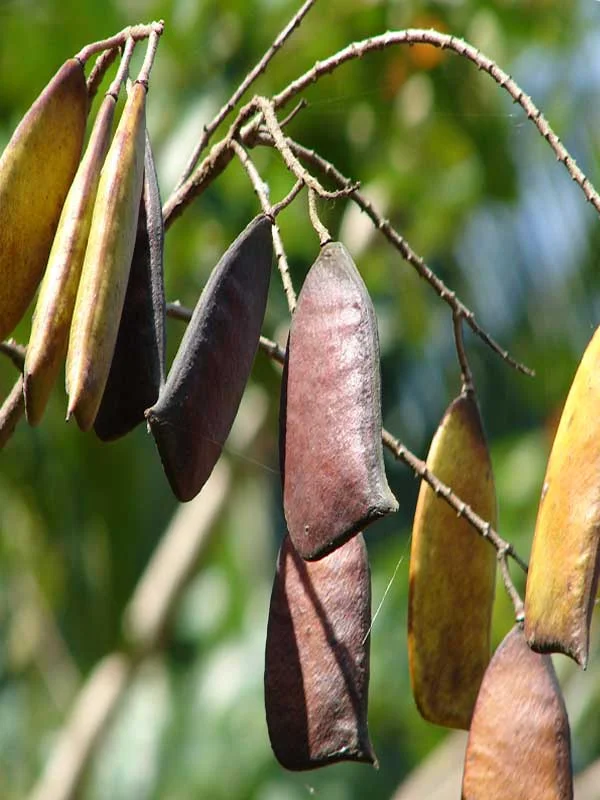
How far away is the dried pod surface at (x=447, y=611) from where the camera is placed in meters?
0.91

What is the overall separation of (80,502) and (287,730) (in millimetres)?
2810

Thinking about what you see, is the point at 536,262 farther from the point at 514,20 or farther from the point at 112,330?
the point at 112,330

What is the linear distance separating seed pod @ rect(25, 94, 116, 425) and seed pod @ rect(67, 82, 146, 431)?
0.6 inches

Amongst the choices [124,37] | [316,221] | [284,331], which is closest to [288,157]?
[316,221]

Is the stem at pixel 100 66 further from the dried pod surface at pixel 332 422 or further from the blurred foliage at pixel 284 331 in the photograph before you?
the blurred foliage at pixel 284 331

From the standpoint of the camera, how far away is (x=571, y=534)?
67 centimetres

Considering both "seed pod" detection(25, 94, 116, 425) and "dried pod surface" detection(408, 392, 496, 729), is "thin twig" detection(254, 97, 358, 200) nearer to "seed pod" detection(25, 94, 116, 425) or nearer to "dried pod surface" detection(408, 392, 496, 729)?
"seed pod" detection(25, 94, 116, 425)

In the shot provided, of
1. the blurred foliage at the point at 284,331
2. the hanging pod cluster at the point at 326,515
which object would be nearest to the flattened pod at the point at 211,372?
the hanging pod cluster at the point at 326,515

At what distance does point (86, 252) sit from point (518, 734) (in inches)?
15.0

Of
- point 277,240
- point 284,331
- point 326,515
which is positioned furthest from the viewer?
point 284,331

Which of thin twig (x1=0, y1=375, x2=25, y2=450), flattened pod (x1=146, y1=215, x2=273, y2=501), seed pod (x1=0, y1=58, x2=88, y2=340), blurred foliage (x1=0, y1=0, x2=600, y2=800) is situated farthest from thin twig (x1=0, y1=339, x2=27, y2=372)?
blurred foliage (x1=0, y1=0, x2=600, y2=800)

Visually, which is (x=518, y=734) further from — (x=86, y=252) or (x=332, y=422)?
(x=86, y=252)

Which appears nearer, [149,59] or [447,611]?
[149,59]

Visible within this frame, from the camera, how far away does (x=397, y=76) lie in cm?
238
